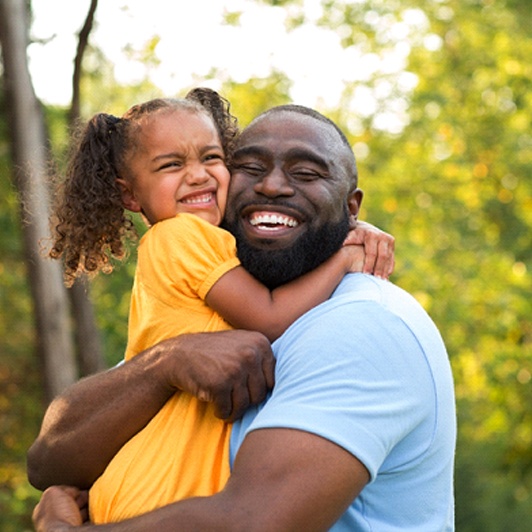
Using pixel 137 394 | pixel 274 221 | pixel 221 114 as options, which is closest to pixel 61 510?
pixel 137 394

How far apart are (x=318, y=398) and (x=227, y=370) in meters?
0.33

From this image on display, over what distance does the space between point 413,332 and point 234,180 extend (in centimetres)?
102

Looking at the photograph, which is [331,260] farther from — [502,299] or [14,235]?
[502,299]

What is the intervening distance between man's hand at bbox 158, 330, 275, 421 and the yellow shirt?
4.2 inches

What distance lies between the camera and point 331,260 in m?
3.15

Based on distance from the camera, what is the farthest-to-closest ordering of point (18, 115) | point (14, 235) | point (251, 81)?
point (251, 81) → point (14, 235) → point (18, 115)

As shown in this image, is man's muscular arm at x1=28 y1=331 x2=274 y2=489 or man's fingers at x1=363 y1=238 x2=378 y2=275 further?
man's fingers at x1=363 y1=238 x2=378 y2=275

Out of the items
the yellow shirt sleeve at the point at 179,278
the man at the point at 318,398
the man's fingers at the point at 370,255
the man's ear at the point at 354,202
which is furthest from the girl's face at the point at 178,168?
the man's fingers at the point at 370,255

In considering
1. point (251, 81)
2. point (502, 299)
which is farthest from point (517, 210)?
point (251, 81)

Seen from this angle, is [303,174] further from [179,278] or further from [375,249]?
[179,278]

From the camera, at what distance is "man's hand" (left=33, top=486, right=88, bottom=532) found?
2.86 meters

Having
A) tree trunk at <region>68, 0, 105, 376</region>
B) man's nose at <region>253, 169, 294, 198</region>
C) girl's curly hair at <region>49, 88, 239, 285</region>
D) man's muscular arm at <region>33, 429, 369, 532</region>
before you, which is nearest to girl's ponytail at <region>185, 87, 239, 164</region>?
girl's curly hair at <region>49, 88, 239, 285</region>

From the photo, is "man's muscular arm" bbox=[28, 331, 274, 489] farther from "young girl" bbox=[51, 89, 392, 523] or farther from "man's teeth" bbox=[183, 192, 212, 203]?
"man's teeth" bbox=[183, 192, 212, 203]

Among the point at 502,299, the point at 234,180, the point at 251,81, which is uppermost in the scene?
the point at 234,180
